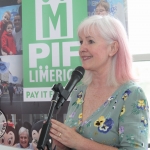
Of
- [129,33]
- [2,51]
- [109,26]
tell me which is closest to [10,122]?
[2,51]

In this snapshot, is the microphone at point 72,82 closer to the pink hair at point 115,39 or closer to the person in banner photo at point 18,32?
the pink hair at point 115,39

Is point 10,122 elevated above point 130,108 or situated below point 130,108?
below

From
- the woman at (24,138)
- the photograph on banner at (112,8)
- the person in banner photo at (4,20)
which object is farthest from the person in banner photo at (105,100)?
the person in banner photo at (4,20)

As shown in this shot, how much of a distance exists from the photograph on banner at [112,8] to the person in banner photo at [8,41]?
2.58 feet

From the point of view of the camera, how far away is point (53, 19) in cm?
226

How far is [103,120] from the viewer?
4.09ft

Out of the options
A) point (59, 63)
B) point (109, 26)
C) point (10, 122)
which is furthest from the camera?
point (10, 122)

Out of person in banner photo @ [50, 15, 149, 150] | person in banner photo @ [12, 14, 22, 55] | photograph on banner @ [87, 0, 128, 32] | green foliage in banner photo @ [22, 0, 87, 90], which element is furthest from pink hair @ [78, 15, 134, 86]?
person in banner photo @ [12, 14, 22, 55]

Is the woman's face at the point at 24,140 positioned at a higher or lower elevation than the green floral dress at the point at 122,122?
lower

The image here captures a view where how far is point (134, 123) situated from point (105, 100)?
237mm

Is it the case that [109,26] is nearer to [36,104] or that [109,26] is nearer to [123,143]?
[123,143]

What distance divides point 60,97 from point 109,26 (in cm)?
51

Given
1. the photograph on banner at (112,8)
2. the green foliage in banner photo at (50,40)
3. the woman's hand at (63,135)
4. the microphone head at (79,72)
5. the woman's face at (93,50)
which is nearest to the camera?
the woman's hand at (63,135)

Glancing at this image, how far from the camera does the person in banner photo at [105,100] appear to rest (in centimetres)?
115
